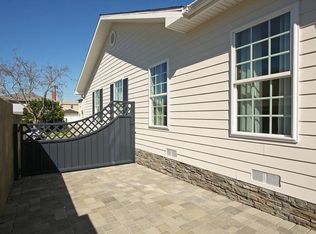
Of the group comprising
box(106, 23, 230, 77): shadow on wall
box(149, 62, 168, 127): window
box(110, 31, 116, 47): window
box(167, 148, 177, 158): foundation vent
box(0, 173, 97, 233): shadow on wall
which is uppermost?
box(110, 31, 116, 47): window

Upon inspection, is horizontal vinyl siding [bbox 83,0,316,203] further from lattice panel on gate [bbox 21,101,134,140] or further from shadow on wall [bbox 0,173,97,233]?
shadow on wall [bbox 0,173,97,233]

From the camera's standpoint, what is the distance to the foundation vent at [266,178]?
2968 millimetres

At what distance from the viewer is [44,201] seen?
373cm

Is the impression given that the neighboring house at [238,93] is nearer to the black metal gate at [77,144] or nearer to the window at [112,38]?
the black metal gate at [77,144]

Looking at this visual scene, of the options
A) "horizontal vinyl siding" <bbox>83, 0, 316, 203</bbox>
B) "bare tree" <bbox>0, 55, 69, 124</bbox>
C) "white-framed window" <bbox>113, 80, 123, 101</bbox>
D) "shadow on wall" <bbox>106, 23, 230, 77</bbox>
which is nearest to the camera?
"horizontal vinyl siding" <bbox>83, 0, 316, 203</bbox>

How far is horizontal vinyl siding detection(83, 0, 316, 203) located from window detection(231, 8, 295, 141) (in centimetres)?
15

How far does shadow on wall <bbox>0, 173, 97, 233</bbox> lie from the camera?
283cm

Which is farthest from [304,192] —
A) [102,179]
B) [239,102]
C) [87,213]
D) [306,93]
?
[102,179]

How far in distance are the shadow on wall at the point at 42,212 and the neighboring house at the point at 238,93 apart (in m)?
2.36

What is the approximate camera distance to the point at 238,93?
3.57 metres

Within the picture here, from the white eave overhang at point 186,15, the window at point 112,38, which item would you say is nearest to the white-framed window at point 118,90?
the window at point 112,38

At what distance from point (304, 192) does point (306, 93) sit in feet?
3.97

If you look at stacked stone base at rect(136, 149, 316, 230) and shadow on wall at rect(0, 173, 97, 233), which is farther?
shadow on wall at rect(0, 173, 97, 233)

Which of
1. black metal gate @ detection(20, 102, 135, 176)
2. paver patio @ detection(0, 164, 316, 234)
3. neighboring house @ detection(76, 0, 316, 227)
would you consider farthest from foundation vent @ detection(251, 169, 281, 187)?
black metal gate @ detection(20, 102, 135, 176)
